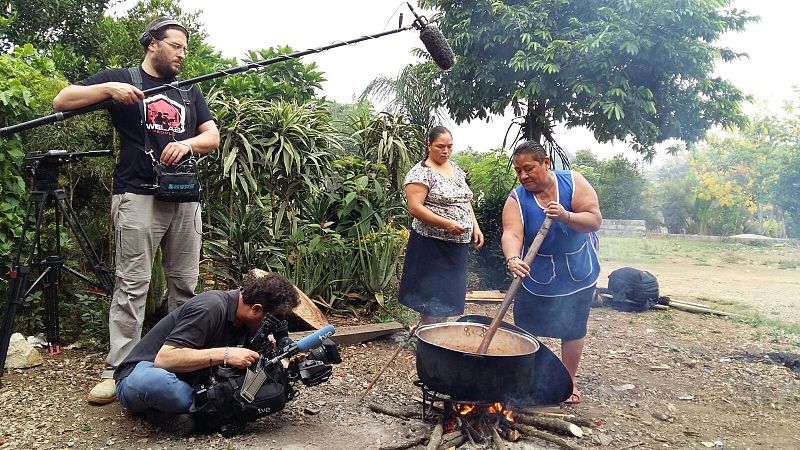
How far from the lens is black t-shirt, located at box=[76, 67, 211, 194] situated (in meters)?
3.30

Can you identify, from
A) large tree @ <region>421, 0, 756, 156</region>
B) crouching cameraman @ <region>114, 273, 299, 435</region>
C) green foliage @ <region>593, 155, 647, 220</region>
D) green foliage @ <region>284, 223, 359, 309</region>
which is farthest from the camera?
green foliage @ <region>593, 155, 647, 220</region>

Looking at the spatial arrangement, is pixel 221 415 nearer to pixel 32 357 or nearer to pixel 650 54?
pixel 32 357

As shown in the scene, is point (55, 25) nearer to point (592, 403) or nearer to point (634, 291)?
point (634, 291)

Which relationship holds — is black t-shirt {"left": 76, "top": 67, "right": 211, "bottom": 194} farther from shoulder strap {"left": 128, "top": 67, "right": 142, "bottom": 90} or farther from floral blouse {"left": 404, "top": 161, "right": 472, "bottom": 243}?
floral blouse {"left": 404, "top": 161, "right": 472, "bottom": 243}

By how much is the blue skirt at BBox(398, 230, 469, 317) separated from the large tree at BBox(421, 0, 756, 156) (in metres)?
3.55

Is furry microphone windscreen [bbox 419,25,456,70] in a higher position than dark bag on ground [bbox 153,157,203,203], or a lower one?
higher

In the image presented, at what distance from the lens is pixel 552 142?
319 inches

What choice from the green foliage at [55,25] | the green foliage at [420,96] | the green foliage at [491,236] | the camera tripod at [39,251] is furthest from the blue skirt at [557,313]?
the green foliage at [55,25]

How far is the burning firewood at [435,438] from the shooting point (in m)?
2.81

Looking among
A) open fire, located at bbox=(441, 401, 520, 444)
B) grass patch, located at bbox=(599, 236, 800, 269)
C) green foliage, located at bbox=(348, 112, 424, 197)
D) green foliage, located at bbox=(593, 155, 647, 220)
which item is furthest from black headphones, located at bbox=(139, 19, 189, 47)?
green foliage, located at bbox=(593, 155, 647, 220)

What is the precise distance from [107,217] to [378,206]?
8.39 feet

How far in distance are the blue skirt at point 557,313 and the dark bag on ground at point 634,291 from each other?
3.72m

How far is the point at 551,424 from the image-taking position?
10.2ft

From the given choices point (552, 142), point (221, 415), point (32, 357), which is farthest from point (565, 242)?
point (552, 142)
